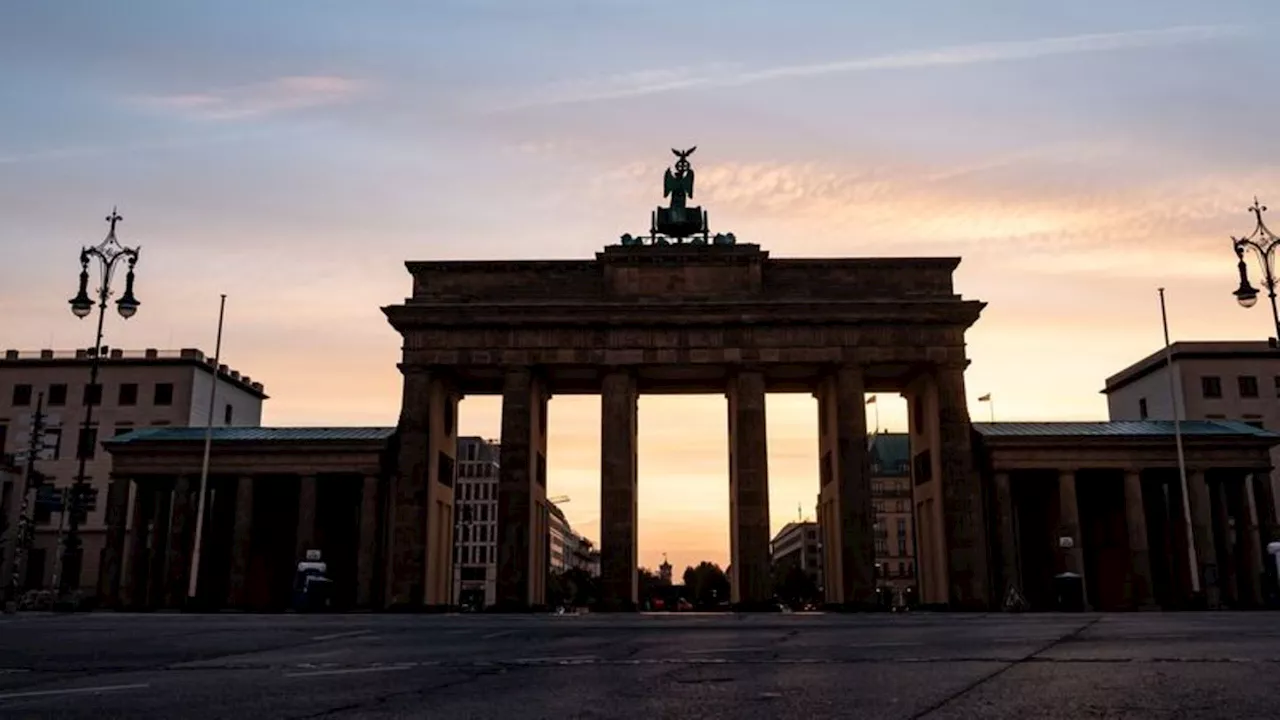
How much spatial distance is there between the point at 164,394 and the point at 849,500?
177 feet

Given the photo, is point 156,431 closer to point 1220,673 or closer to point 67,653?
point 67,653

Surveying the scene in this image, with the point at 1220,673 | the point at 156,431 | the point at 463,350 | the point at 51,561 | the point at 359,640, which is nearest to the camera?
the point at 1220,673

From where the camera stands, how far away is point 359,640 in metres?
18.4

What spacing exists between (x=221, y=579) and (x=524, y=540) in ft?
68.8

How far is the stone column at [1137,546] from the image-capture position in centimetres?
5181

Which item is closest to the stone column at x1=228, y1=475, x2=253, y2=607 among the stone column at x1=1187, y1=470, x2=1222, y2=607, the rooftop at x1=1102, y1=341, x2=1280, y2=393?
the stone column at x1=1187, y1=470, x2=1222, y2=607

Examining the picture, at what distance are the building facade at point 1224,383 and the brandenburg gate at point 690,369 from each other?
32.2m

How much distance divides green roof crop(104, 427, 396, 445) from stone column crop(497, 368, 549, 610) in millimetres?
7349

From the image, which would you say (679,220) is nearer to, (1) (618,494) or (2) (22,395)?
(1) (618,494)

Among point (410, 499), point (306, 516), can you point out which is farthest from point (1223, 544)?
point (306, 516)

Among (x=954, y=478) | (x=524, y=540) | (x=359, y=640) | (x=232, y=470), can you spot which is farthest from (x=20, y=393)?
(x=359, y=640)

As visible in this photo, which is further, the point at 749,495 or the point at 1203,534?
the point at 1203,534

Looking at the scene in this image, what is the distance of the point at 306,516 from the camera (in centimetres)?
5394

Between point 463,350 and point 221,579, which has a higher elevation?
point 463,350
